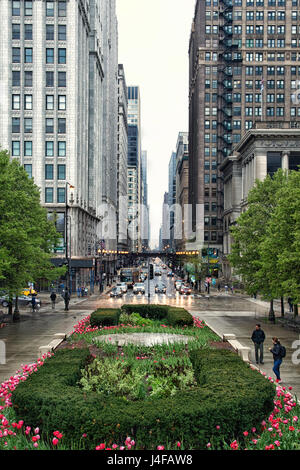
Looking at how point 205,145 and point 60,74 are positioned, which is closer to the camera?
point 60,74

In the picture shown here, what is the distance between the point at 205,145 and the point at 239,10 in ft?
107

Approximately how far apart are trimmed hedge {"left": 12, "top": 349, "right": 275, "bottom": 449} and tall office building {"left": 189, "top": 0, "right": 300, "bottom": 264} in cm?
9508

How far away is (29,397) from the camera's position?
10.5 metres

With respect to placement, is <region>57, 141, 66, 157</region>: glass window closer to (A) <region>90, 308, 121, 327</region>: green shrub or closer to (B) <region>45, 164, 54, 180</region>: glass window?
(B) <region>45, 164, 54, 180</region>: glass window

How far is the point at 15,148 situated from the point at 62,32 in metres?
19.5

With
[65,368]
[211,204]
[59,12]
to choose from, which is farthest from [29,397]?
[211,204]

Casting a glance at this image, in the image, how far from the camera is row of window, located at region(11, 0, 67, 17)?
67.7 m

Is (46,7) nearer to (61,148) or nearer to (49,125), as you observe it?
(49,125)

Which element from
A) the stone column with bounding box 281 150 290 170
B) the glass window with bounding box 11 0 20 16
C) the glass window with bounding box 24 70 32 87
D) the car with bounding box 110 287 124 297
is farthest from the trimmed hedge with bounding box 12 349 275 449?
the stone column with bounding box 281 150 290 170

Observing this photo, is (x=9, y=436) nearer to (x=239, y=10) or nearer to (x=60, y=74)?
(x=60, y=74)

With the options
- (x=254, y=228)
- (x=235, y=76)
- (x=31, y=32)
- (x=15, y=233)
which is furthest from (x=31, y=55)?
(x=235, y=76)

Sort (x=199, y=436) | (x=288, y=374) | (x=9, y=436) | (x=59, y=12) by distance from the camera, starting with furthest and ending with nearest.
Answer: (x=59, y=12) < (x=288, y=374) < (x=9, y=436) < (x=199, y=436)

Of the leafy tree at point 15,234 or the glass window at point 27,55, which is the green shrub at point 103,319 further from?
the glass window at point 27,55

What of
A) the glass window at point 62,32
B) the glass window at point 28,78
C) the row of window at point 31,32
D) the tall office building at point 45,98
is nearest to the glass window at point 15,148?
the tall office building at point 45,98
